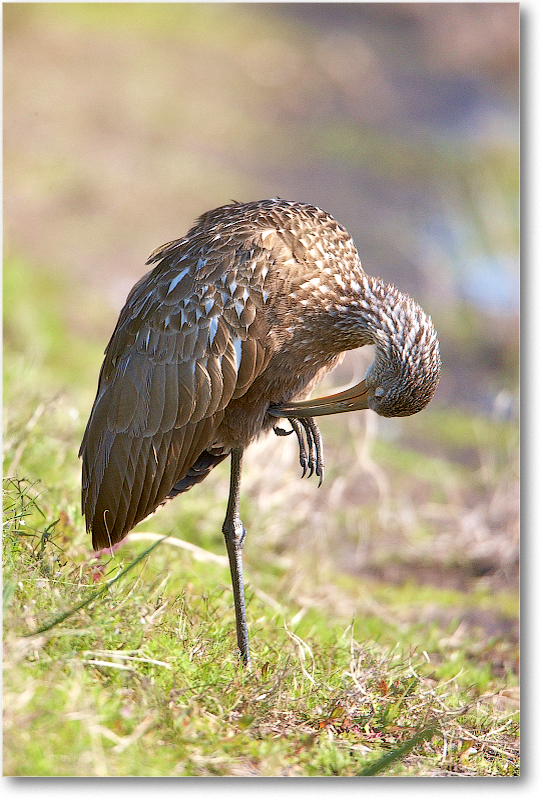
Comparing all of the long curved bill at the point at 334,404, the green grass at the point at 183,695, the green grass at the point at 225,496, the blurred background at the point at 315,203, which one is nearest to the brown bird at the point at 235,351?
the long curved bill at the point at 334,404

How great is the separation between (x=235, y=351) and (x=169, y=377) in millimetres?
315

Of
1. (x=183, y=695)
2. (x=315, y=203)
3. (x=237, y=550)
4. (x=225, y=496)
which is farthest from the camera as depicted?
(x=315, y=203)

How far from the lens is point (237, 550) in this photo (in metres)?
4.16

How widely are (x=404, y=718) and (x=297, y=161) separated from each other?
891cm

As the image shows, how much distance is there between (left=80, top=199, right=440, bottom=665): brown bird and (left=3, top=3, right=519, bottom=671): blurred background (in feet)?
2.57

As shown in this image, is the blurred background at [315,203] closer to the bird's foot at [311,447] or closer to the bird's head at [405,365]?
the bird's foot at [311,447]

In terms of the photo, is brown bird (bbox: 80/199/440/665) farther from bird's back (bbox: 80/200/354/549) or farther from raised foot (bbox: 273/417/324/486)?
raised foot (bbox: 273/417/324/486)

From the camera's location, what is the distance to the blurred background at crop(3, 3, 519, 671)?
19.6 feet

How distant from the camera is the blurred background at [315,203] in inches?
236

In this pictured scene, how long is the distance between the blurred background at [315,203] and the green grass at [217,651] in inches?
2.0

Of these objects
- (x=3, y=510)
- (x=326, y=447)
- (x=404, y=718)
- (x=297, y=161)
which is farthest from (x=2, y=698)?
(x=297, y=161)

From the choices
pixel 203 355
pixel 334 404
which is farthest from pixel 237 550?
pixel 203 355

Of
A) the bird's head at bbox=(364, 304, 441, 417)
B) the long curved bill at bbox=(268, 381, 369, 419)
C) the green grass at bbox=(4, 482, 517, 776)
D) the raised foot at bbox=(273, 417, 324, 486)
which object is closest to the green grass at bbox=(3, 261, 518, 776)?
the green grass at bbox=(4, 482, 517, 776)

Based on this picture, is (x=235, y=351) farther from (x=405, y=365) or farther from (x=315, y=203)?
(x=315, y=203)
